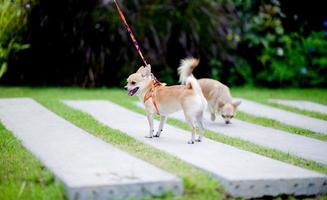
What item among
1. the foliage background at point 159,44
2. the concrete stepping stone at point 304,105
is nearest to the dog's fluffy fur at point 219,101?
the concrete stepping stone at point 304,105

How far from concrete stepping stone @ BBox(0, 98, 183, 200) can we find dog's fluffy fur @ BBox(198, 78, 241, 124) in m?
2.06

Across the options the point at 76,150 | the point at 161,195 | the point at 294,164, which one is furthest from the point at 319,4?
the point at 161,195

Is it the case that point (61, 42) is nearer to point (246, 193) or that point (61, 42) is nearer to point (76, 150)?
point (76, 150)

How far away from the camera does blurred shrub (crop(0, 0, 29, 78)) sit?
9.95 meters

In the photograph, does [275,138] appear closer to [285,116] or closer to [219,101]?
[219,101]

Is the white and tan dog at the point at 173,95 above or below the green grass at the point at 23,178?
above

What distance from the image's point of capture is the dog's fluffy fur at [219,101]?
318 inches

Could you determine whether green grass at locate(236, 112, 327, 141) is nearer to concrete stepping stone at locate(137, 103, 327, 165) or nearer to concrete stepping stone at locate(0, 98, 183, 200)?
concrete stepping stone at locate(137, 103, 327, 165)

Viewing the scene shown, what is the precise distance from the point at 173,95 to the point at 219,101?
5.96ft

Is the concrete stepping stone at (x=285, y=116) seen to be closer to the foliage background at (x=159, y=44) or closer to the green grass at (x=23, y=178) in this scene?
the foliage background at (x=159, y=44)

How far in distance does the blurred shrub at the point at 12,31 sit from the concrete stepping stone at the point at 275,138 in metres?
3.47

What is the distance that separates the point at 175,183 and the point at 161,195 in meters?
0.14

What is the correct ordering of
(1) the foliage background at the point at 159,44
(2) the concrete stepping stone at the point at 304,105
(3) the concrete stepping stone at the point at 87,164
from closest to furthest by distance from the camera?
(3) the concrete stepping stone at the point at 87,164
(2) the concrete stepping stone at the point at 304,105
(1) the foliage background at the point at 159,44

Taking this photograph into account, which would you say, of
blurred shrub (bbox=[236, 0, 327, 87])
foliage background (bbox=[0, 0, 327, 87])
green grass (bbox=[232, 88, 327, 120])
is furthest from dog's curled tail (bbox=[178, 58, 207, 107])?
blurred shrub (bbox=[236, 0, 327, 87])
